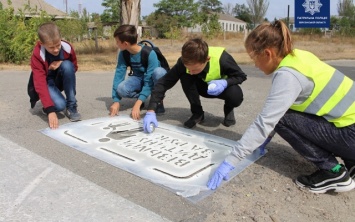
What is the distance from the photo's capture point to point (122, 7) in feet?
26.4


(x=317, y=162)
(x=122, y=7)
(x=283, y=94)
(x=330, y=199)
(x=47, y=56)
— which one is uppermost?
(x=122, y=7)

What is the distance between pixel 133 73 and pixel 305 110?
238 centimetres

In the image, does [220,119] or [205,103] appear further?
[205,103]

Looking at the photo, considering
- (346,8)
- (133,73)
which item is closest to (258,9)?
(346,8)

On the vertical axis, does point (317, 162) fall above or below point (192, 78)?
below

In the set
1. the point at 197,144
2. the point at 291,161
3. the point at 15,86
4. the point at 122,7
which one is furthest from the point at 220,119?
the point at 122,7

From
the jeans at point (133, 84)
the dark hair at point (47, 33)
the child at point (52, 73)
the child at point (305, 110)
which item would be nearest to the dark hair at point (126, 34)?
the jeans at point (133, 84)

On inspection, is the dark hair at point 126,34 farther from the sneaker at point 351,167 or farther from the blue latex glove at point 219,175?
the sneaker at point 351,167

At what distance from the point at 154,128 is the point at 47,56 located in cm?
130

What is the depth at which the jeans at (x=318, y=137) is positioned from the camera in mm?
2006

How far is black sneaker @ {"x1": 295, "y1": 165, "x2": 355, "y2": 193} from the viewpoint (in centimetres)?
203

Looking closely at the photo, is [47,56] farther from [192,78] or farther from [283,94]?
[283,94]

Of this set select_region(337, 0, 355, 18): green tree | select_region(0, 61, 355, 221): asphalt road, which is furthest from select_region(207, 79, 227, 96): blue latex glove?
select_region(337, 0, 355, 18): green tree

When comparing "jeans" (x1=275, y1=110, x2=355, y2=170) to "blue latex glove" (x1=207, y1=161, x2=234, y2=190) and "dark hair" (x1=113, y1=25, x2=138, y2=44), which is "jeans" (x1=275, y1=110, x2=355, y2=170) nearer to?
"blue latex glove" (x1=207, y1=161, x2=234, y2=190)
